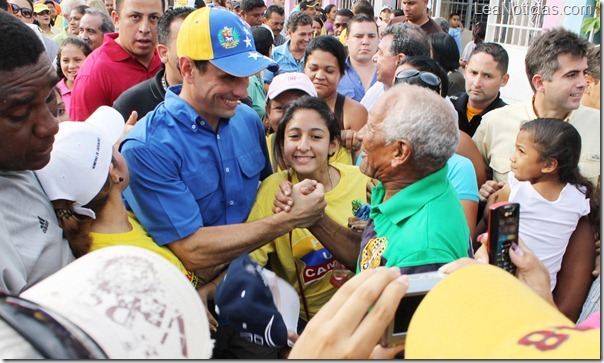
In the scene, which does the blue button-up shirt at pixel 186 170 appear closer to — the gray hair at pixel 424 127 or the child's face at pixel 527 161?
the gray hair at pixel 424 127

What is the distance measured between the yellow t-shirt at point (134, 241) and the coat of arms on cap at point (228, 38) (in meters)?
0.90

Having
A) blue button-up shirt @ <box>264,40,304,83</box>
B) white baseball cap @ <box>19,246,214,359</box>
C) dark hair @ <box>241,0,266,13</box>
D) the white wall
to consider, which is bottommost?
the white wall

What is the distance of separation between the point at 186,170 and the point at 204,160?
114mm

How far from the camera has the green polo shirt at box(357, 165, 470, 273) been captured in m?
1.67

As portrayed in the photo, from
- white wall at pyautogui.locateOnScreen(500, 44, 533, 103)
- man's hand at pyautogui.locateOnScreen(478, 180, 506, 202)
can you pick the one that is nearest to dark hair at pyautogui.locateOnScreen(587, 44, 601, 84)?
man's hand at pyautogui.locateOnScreen(478, 180, 506, 202)

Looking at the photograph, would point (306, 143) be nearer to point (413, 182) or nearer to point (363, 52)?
point (413, 182)

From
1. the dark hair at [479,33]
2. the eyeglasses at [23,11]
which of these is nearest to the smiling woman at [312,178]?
the eyeglasses at [23,11]

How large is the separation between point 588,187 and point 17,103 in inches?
109

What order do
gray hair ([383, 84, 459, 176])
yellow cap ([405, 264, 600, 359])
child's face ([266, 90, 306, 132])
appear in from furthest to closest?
child's face ([266, 90, 306, 132]) < gray hair ([383, 84, 459, 176]) < yellow cap ([405, 264, 600, 359])

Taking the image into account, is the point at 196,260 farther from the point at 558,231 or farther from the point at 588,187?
the point at 588,187

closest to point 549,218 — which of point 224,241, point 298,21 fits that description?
point 224,241

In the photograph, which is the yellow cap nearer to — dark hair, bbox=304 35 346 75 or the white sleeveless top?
the white sleeveless top

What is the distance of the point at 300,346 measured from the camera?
0.99 metres

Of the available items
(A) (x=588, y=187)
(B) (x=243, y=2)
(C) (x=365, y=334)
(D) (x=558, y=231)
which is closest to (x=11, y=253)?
(C) (x=365, y=334)
